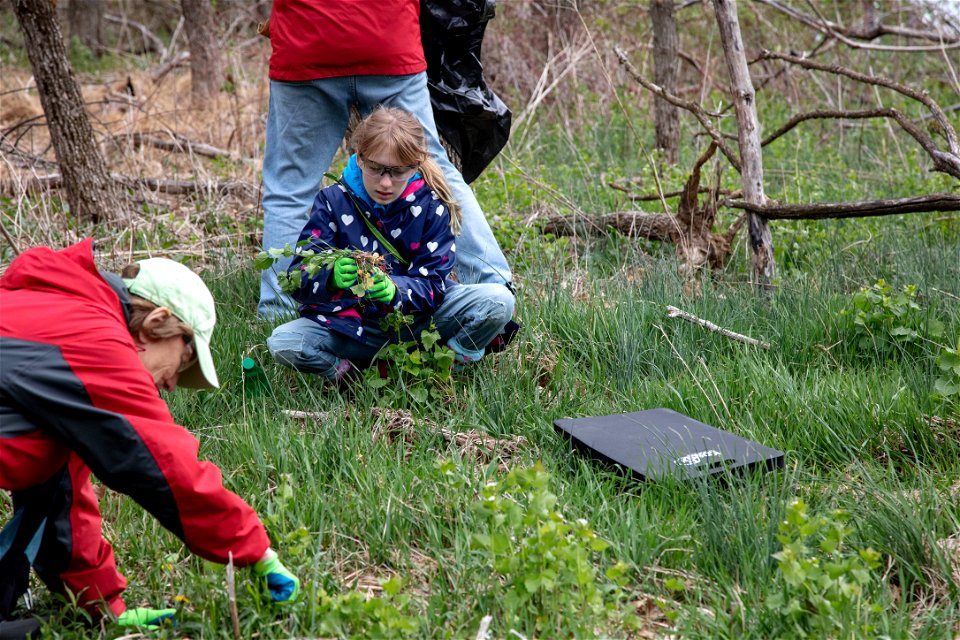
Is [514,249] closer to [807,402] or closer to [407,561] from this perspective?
[807,402]

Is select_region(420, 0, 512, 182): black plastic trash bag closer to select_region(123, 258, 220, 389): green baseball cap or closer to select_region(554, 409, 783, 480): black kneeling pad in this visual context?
select_region(554, 409, 783, 480): black kneeling pad

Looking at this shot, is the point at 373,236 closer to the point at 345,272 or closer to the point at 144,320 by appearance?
the point at 345,272

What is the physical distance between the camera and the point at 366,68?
3910 mm

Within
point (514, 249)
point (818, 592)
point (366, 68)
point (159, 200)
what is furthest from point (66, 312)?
point (159, 200)

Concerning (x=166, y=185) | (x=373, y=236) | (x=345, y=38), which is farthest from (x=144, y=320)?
(x=166, y=185)

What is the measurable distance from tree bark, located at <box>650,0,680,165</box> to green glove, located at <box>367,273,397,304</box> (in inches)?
165

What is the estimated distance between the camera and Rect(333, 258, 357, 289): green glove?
3219 mm

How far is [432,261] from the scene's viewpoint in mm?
3518

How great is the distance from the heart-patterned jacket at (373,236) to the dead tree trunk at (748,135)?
175 cm

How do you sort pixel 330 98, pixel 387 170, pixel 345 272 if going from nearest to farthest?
pixel 345 272 → pixel 387 170 → pixel 330 98

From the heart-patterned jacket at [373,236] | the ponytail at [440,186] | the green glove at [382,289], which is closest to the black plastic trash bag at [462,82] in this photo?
the ponytail at [440,186]

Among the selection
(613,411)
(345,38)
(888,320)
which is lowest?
(613,411)

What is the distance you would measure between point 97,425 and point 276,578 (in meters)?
0.54

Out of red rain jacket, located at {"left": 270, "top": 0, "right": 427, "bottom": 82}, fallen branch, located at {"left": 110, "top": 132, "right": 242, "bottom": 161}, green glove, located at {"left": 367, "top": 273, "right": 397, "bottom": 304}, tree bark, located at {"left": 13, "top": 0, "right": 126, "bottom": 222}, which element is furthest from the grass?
fallen branch, located at {"left": 110, "top": 132, "right": 242, "bottom": 161}
